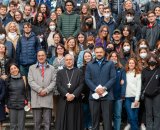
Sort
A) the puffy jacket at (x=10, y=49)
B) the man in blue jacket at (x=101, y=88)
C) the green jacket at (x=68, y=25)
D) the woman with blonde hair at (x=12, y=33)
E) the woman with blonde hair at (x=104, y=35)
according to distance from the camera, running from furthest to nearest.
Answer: the green jacket at (x=68, y=25) < the woman with blonde hair at (x=104, y=35) < the woman with blonde hair at (x=12, y=33) < the puffy jacket at (x=10, y=49) < the man in blue jacket at (x=101, y=88)

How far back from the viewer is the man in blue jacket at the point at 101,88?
10.1 metres

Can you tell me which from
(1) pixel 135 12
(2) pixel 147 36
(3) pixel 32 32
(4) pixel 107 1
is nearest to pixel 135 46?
(2) pixel 147 36

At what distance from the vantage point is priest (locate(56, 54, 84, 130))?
10.3 metres

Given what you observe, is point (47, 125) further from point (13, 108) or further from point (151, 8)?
point (151, 8)

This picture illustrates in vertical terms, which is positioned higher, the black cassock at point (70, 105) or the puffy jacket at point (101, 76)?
the puffy jacket at point (101, 76)

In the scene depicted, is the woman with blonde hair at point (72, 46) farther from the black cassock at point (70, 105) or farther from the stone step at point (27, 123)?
the stone step at point (27, 123)

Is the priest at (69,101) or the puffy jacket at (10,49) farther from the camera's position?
the puffy jacket at (10,49)

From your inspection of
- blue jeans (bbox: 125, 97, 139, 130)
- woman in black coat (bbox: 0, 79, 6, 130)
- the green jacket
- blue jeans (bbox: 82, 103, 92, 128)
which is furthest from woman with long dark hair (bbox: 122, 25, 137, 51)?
woman in black coat (bbox: 0, 79, 6, 130)

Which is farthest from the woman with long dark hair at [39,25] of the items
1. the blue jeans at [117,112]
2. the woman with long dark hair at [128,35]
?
the blue jeans at [117,112]

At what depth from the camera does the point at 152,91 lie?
33.6ft

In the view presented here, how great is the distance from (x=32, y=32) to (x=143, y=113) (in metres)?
3.85

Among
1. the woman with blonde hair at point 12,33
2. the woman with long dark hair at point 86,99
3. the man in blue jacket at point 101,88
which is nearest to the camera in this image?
the man in blue jacket at point 101,88

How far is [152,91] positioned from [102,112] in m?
1.26

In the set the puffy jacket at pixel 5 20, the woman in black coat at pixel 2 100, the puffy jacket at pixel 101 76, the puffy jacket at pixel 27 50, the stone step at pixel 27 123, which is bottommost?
the stone step at pixel 27 123
